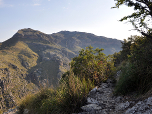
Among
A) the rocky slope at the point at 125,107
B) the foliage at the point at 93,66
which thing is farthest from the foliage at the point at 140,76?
the foliage at the point at 93,66

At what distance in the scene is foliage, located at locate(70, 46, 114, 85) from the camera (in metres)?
5.91

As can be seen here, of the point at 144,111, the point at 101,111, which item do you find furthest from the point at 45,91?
the point at 144,111

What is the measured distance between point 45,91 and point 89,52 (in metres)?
4.06

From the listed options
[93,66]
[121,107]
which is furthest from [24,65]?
[121,107]

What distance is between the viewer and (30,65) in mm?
112312

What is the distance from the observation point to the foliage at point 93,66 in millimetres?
5914

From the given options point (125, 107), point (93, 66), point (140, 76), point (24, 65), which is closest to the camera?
point (125, 107)

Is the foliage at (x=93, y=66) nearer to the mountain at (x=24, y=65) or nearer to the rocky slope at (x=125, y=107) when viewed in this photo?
the rocky slope at (x=125, y=107)

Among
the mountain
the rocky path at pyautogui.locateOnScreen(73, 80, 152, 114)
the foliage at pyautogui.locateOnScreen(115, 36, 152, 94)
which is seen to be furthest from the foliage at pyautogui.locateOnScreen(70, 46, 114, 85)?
the mountain

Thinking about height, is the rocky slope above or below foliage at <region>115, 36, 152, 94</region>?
below

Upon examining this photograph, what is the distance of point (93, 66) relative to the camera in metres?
6.34

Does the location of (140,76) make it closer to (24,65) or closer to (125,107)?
(125,107)

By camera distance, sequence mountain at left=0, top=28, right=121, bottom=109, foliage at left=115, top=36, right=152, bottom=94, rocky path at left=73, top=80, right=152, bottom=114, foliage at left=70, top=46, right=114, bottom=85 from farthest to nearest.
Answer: mountain at left=0, top=28, right=121, bottom=109 → foliage at left=70, top=46, right=114, bottom=85 → foliage at left=115, top=36, right=152, bottom=94 → rocky path at left=73, top=80, right=152, bottom=114

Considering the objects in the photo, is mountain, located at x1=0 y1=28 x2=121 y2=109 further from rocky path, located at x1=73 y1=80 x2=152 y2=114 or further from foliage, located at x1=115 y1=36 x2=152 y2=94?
rocky path, located at x1=73 y1=80 x2=152 y2=114
